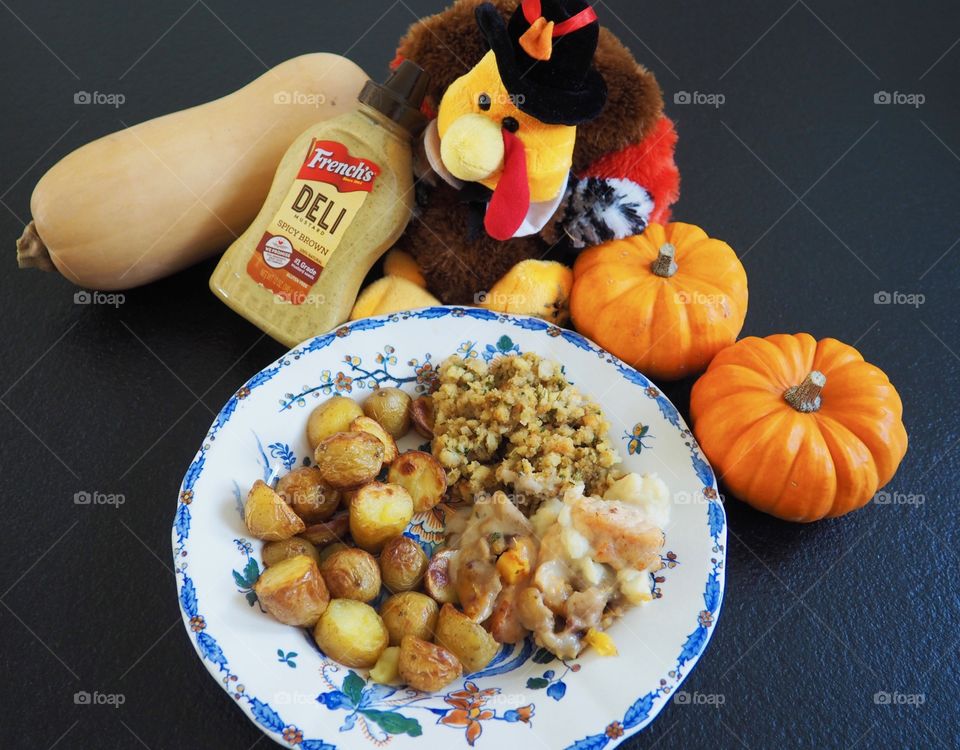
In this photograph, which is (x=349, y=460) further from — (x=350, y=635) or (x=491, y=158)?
(x=491, y=158)

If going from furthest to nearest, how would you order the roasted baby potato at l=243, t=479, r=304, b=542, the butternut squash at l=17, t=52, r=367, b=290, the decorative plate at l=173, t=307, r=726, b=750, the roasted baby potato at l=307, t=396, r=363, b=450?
the butternut squash at l=17, t=52, r=367, b=290 → the roasted baby potato at l=307, t=396, r=363, b=450 → the roasted baby potato at l=243, t=479, r=304, b=542 → the decorative plate at l=173, t=307, r=726, b=750

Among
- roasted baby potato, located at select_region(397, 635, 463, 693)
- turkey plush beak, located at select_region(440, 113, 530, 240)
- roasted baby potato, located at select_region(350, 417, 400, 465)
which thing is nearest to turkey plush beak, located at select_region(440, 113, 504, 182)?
turkey plush beak, located at select_region(440, 113, 530, 240)

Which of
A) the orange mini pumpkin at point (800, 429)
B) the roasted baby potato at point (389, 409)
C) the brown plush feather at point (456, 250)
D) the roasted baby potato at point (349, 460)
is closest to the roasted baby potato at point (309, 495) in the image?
the roasted baby potato at point (349, 460)

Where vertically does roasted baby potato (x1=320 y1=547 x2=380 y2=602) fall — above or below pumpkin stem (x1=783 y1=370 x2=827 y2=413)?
below

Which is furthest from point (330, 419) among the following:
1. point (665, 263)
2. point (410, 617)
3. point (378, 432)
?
point (665, 263)

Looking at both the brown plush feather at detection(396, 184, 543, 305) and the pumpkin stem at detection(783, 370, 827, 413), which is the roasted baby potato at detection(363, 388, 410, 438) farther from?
the pumpkin stem at detection(783, 370, 827, 413)

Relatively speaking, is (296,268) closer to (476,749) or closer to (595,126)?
(595,126)

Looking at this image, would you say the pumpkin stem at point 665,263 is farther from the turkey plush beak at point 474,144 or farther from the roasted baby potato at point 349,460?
the roasted baby potato at point 349,460
